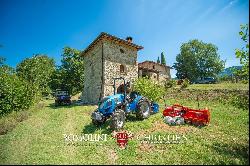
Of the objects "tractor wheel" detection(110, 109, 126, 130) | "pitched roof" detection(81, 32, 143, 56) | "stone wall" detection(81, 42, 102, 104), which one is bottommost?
"tractor wheel" detection(110, 109, 126, 130)

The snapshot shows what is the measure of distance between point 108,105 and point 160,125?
284 centimetres

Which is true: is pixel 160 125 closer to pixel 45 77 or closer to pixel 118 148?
pixel 118 148

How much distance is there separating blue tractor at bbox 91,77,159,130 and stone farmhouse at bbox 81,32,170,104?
28.7 feet

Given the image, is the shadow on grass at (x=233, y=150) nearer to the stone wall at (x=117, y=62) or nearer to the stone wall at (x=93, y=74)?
the stone wall at (x=117, y=62)

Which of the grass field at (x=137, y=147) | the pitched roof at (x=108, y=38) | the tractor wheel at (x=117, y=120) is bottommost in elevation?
the grass field at (x=137, y=147)

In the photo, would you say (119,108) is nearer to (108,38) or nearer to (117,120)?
(117,120)

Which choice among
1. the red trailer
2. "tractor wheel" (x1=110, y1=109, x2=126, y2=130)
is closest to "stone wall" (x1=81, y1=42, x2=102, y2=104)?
the red trailer

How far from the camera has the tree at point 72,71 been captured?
3950 cm

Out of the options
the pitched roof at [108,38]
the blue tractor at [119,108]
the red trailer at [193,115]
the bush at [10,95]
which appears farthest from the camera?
the pitched roof at [108,38]

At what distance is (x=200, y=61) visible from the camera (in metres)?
50.9

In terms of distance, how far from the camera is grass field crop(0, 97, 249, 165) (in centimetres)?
612

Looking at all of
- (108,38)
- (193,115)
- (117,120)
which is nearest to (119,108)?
(117,120)

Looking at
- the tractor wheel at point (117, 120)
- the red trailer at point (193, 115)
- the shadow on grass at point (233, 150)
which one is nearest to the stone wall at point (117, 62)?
the red trailer at point (193, 115)

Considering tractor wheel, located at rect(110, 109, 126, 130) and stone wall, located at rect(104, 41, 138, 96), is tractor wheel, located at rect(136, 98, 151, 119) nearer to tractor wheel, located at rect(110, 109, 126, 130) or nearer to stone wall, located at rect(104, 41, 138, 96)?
tractor wheel, located at rect(110, 109, 126, 130)
